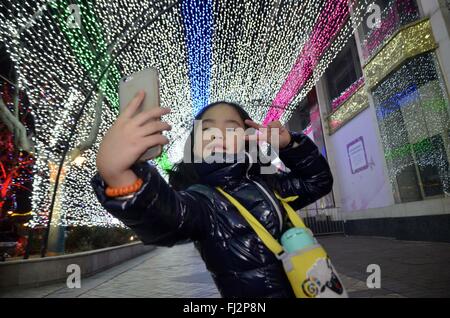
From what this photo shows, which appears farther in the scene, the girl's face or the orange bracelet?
the girl's face

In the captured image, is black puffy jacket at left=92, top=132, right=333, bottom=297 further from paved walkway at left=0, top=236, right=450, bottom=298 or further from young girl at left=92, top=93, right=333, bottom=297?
paved walkway at left=0, top=236, right=450, bottom=298

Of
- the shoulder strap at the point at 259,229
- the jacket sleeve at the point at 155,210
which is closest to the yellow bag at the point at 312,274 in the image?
the shoulder strap at the point at 259,229

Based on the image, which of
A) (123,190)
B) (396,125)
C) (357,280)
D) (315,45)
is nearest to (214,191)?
(123,190)

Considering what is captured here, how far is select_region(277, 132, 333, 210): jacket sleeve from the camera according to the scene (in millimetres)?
1694

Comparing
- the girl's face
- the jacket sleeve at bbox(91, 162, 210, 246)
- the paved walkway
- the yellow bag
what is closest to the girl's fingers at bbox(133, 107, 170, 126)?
the jacket sleeve at bbox(91, 162, 210, 246)

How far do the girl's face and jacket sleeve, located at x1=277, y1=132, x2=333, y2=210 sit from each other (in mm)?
292

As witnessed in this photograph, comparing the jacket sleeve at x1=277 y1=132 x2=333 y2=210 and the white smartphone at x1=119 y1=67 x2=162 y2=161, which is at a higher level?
the white smartphone at x1=119 y1=67 x2=162 y2=161

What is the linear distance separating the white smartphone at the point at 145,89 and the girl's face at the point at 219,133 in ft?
1.72

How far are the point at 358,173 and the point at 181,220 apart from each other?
12.7 metres

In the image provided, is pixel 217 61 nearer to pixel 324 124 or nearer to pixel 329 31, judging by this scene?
pixel 329 31

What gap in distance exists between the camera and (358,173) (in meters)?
12.5

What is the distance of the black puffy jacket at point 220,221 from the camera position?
1.04 metres

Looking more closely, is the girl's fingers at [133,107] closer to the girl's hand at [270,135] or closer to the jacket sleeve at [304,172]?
the girl's hand at [270,135]

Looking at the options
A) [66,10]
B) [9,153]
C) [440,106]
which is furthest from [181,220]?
[9,153]
